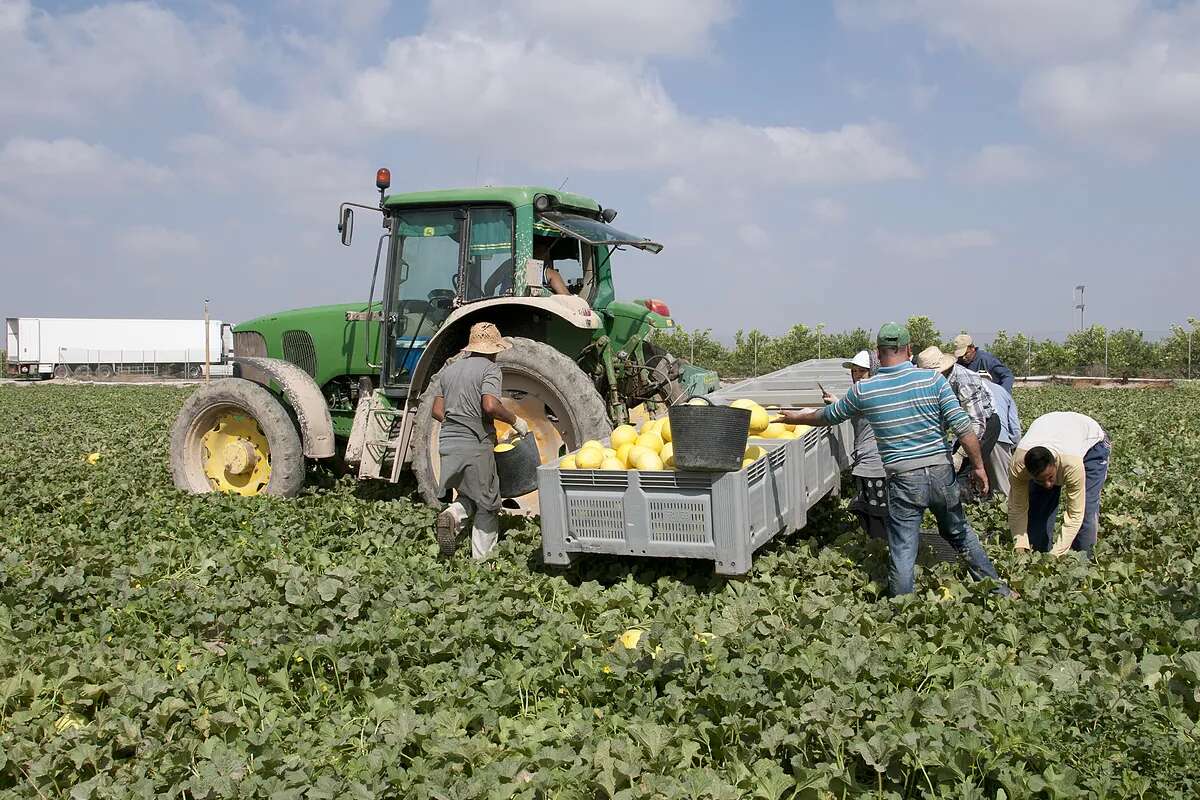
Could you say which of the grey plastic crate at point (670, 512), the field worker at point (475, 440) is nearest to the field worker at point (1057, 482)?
the grey plastic crate at point (670, 512)

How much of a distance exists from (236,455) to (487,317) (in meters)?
2.98

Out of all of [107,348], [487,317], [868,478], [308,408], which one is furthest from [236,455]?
[107,348]

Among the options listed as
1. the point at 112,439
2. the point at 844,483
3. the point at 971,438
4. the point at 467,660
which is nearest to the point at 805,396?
the point at 844,483

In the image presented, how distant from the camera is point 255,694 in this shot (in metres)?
4.44

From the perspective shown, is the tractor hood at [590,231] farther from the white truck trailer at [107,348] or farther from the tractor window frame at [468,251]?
the white truck trailer at [107,348]

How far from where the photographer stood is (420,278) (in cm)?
872

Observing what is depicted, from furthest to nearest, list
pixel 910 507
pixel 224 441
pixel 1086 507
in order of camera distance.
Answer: pixel 224 441
pixel 1086 507
pixel 910 507

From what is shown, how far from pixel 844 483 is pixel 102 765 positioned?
683 centimetres

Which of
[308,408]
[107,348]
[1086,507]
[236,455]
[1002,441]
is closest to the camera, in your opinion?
[1086,507]

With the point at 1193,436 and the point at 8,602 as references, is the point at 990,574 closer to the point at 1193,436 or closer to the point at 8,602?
the point at 8,602

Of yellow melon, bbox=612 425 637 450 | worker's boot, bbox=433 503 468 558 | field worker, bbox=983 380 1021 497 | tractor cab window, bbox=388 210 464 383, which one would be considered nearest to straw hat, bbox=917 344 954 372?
field worker, bbox=983 380 1021 497

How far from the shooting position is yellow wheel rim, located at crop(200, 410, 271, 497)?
9.18 m

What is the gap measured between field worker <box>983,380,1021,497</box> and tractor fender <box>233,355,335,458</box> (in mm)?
5615

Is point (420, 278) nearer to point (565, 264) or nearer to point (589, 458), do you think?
point (565, 264)
